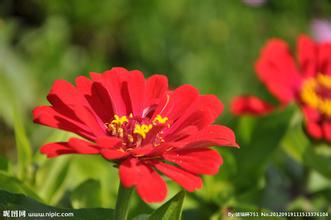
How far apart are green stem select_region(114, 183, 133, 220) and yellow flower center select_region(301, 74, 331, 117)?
586mm

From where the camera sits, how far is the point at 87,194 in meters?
0.97

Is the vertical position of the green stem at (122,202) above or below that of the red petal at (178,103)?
below

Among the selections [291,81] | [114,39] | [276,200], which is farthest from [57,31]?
[276,200]

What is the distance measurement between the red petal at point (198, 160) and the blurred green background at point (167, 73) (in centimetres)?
27

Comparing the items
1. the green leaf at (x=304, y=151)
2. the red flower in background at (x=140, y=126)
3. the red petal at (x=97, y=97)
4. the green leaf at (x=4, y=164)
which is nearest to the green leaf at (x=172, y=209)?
the red flower in background at (x=140, y=126)

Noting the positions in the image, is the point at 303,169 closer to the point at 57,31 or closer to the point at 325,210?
the point at 325,210

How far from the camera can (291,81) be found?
51.7 inches

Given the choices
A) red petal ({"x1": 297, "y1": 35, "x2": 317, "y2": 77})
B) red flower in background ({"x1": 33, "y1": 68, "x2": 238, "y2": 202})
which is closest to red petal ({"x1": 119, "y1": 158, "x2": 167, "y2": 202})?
red flower in background ({"x1": 33, "y1": 68, "x2": 238, "y2": 202})

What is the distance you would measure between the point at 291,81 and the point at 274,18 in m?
1.34

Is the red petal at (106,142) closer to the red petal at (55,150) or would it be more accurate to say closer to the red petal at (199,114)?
the red petal at (55,150)

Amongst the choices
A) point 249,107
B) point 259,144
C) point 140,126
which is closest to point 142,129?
point 140,126

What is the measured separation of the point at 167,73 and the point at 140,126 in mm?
1369

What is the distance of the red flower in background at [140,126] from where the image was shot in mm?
694

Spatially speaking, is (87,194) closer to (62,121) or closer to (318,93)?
(62,121)
